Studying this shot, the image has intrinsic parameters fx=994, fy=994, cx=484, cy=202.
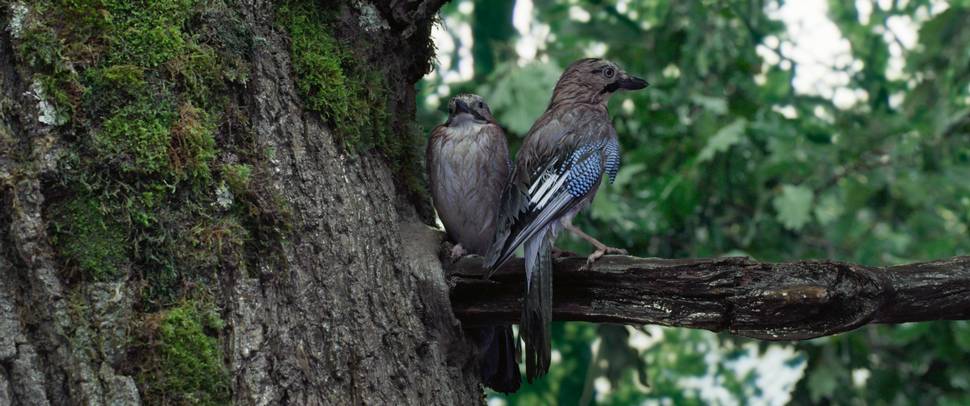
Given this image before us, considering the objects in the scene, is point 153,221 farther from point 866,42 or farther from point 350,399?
point 866,42

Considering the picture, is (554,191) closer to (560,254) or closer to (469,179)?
(560,254)

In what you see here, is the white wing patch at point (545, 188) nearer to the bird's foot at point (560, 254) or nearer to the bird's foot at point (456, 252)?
the bird's foot at point (560, 254)

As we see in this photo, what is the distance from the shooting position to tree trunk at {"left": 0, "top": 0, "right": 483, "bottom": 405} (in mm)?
2504

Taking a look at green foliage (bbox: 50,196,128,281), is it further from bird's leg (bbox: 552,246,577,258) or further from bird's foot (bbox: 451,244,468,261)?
bird's leg (bbox: 552,246,577,258)

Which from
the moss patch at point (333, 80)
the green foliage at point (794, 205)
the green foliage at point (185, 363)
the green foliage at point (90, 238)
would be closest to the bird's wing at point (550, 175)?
the moss patch at point (333, 80)

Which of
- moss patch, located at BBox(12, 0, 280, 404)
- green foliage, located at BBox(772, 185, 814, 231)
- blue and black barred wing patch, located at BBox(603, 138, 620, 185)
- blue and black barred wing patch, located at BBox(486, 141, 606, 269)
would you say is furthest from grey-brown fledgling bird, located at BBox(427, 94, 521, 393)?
green foliage, located at BBox(772, 185, 814, 231)

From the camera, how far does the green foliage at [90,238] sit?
256 centimetres

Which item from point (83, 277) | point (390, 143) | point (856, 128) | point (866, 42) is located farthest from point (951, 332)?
point (83, 277)

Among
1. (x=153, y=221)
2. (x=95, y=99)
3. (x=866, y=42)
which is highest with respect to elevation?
(x=866, y=42)

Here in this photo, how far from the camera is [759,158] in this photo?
6.33 metres

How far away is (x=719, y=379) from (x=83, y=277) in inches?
353

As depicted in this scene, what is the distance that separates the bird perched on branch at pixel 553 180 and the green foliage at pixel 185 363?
100cm

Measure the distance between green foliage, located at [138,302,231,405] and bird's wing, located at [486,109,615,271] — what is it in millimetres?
1091

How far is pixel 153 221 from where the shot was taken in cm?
266
